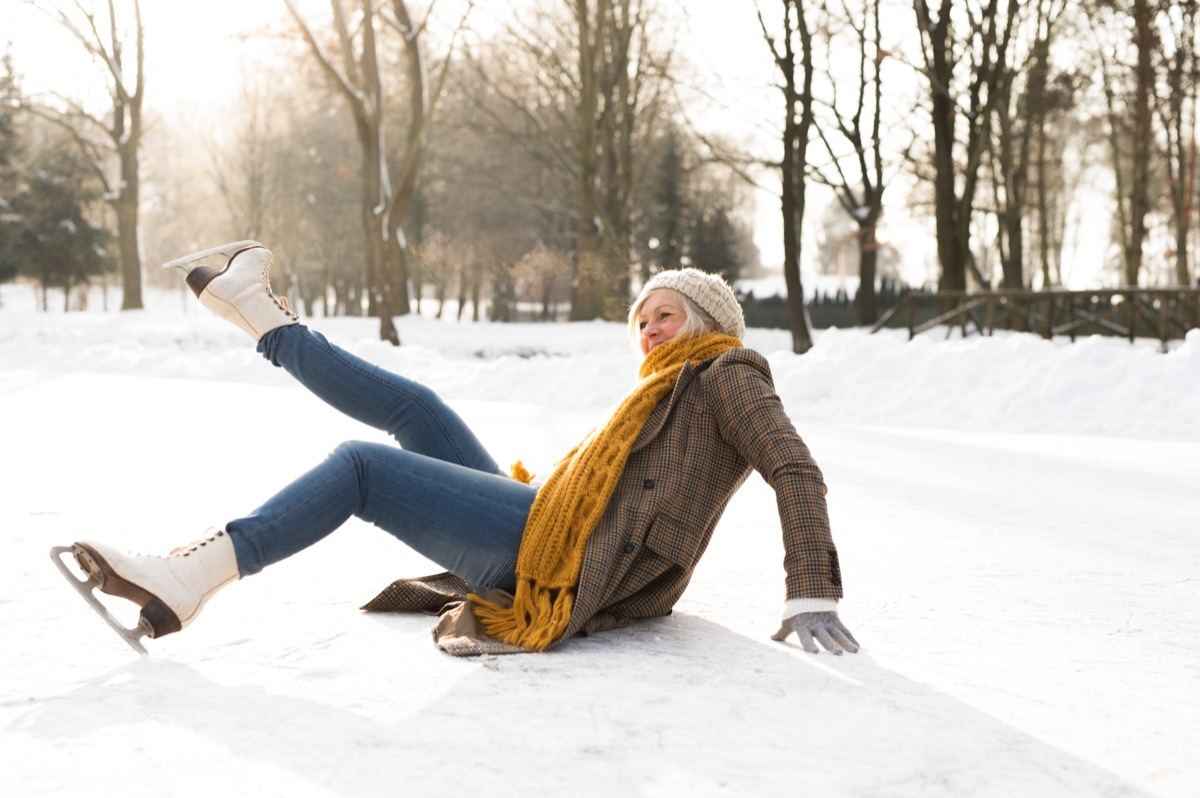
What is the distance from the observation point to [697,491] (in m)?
2.72

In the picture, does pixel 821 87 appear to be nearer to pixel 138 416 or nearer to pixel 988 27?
pixel 988 27

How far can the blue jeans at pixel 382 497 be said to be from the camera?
2615 millimetres

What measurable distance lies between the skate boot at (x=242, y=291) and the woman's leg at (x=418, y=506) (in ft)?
1.74

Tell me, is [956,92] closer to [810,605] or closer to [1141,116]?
[1141,116]

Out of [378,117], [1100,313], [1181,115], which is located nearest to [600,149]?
[378,117]

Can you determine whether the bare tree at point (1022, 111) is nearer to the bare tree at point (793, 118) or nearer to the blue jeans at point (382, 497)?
the bare tree at point (793, 118)

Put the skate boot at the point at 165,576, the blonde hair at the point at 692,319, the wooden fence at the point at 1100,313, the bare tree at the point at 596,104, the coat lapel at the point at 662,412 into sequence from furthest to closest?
the bare tree at the point at 596,104 < the wooden fence at the point at 1100,313 < the blonde hair at the point at 692,319 < the coat lapel at the point at 662,412 < the skate boot at the point at 165,576

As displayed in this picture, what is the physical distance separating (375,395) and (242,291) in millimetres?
456

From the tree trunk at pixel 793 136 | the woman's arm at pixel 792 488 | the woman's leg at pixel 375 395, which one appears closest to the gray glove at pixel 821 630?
the woman's arm at pixel 792 488

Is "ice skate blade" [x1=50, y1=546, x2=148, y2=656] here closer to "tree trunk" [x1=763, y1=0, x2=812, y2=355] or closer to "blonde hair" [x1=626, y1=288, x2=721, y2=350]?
"blonde hair" [x1=626, y1=288, x2=721, y2=350]

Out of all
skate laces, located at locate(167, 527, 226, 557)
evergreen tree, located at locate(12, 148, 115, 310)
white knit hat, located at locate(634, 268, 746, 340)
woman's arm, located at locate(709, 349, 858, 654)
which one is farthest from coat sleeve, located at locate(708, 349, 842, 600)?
evergreen tree, located at locate(12, 148, 115, 310)

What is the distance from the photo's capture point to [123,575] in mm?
2439

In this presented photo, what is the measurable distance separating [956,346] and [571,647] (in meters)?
9.19

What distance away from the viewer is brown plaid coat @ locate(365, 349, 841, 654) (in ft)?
8.58
